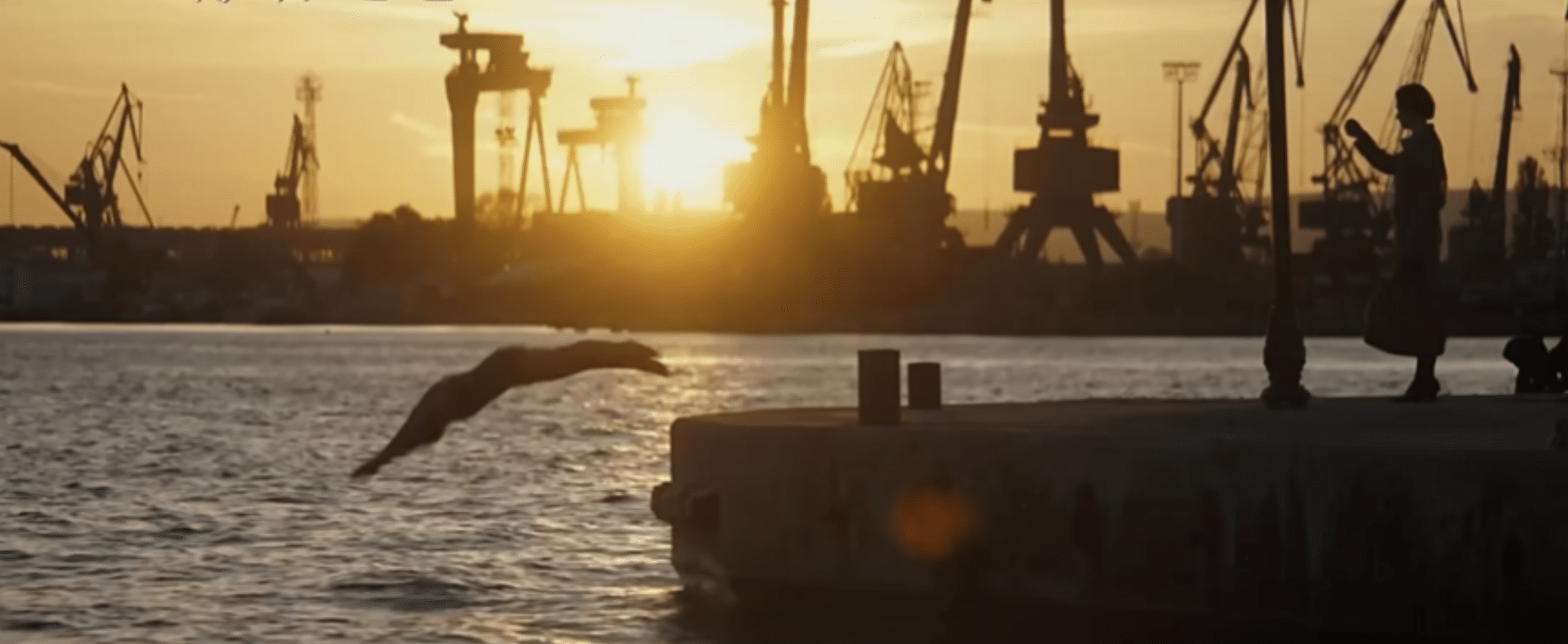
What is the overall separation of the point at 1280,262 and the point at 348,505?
1614cm

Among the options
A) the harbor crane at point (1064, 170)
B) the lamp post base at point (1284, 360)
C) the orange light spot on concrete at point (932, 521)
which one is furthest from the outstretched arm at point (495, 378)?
the harbor crane at point (1064, 170)

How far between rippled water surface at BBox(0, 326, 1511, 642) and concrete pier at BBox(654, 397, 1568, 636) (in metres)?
1.25

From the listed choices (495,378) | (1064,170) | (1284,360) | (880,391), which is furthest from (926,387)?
(1064,170)

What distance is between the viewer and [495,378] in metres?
22.0

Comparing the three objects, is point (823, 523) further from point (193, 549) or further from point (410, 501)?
point (410, 501)

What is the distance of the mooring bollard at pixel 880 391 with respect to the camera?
67.5 ft

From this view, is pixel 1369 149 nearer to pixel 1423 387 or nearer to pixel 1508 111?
pixel 1423 387

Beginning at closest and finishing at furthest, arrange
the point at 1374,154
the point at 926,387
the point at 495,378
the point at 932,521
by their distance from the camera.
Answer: the point at 932,521, the point at 1374,154, the point at 495,378, the point at 926,387

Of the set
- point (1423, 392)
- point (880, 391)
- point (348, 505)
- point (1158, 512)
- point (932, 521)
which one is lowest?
point (348, 505)

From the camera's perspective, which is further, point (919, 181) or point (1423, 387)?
point (919, 181)

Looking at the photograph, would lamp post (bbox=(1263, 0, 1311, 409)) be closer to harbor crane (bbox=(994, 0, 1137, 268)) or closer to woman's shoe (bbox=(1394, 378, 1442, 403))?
woman's shoe (bbox=(1394, 378, 1442, 403))

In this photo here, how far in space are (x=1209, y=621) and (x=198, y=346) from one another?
155 m

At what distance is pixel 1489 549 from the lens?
1695cm

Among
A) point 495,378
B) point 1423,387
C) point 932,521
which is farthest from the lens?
point 1423,387
